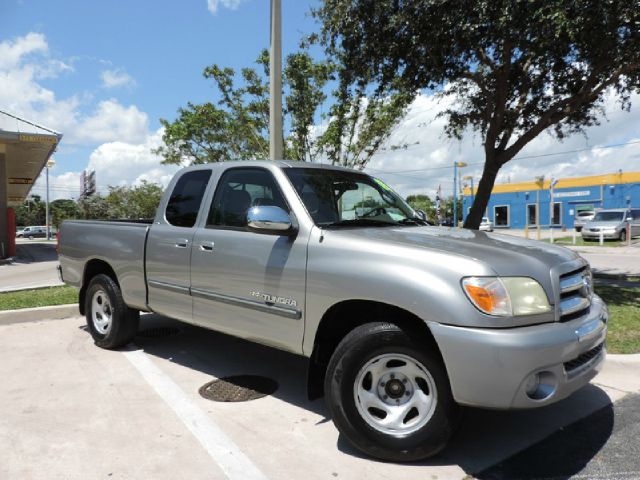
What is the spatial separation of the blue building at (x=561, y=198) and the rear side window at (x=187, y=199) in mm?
39649

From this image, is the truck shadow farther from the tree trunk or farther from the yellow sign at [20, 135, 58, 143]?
the yellow sign at [20, 135, 58, 143]

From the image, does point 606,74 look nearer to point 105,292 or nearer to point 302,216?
point 302,216

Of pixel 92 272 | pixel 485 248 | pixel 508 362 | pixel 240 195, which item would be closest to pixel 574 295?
pixel 485 248

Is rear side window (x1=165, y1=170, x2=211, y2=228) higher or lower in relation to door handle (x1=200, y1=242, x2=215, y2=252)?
higher

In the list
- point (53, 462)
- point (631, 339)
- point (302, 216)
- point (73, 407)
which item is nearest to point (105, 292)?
point (73, 407)

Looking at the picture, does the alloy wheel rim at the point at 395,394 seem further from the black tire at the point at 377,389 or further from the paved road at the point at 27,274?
the paved road at the point at 27,274

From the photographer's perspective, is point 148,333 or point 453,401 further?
point 148,333

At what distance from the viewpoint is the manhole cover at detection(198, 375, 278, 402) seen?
159 inches

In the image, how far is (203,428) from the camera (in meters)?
3.46

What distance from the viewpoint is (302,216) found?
3.56 meters

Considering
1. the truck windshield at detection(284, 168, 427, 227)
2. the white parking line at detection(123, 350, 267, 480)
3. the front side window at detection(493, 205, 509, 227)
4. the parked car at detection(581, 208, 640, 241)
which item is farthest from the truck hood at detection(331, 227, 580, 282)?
the front side window at detection(493, 205, 509, 227)

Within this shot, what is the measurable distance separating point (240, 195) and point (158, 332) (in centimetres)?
286

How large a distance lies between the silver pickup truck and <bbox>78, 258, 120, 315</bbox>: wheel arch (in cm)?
117

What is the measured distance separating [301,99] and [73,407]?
7.91 meters
